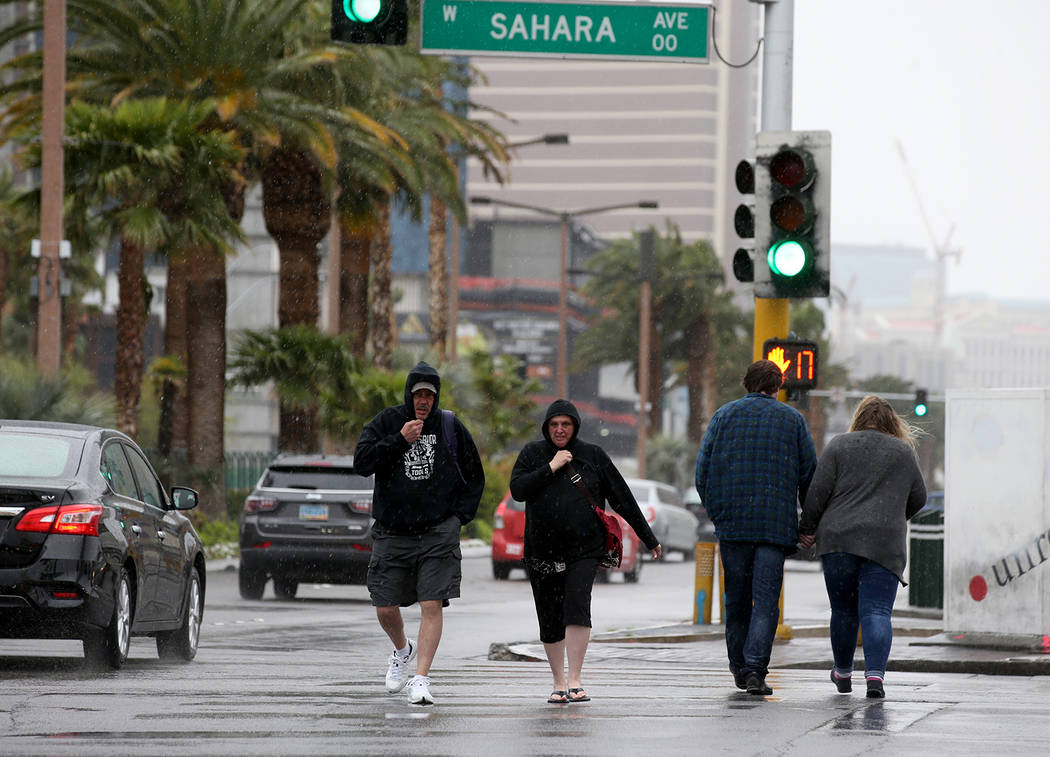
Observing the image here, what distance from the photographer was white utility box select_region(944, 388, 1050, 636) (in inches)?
556

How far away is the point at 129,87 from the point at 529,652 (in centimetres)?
1905

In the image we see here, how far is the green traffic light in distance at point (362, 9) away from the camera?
12.3 meters

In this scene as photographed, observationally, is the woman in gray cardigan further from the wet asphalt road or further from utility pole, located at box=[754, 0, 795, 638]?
utility pole, located at box=[754, 0, 795, 638]

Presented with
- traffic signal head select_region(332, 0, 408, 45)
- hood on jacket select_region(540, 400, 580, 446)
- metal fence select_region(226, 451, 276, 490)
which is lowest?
metal fence select_region(226, 451, 276, 490)

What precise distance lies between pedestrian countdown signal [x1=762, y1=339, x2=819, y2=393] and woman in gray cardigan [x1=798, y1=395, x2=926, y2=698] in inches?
124

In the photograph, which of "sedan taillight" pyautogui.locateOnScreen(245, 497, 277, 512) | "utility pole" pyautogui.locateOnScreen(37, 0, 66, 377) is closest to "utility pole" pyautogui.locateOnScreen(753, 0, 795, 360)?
"sedan taillight" pyautogui.locateOnScreen(245, 497, 277, 512)

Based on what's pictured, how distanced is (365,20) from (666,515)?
25934 millimetres

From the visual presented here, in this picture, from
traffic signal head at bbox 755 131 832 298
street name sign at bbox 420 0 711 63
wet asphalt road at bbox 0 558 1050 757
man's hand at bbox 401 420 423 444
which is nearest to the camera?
wet asphalt road at bbox 0 558 1050 757

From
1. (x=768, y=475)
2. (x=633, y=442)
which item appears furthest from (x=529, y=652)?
(x=633, y=442)

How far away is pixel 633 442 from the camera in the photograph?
491ft

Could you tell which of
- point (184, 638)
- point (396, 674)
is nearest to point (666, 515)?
point (184, 638)

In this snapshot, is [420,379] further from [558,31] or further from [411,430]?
[558,31]

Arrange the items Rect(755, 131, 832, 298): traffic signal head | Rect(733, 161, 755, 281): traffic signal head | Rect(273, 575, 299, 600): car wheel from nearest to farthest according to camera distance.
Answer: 1. Rect(755, 131, 832, 298): traffic signal head
2. Rect(733, 161, 755, 281): traffic signal head
3. Rect(273, 575, 299, 600): car wheel

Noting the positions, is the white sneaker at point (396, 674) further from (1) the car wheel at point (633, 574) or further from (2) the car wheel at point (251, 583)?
(1) the car wheel at point (633, 574)
